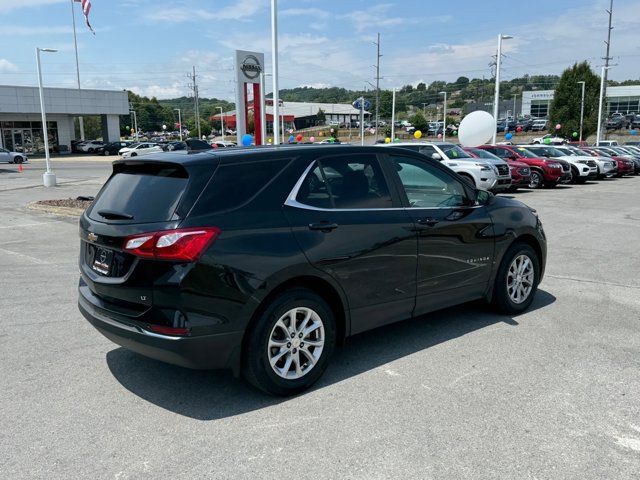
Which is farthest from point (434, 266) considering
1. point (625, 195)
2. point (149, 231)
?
point (625, 195)

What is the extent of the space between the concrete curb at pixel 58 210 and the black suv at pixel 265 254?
1080cm

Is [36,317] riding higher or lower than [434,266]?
lower

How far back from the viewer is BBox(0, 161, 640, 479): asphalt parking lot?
3.09 meters

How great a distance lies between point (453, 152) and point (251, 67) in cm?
882

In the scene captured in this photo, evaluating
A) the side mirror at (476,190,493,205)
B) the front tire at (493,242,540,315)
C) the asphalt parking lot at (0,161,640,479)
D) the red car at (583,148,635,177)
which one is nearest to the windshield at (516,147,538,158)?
the red car at (583,148,635,177)

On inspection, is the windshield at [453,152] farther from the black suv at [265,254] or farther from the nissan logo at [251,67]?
the black suv at [265,254]

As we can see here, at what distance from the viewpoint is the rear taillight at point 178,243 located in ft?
11.2

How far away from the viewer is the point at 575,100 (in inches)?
2430

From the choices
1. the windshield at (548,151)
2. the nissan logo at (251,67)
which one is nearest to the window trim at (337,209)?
the nissan logo at (251,67)

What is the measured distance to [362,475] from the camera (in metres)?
2.96

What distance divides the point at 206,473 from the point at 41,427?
4.24 feet

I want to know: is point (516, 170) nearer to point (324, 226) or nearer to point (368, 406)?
point (324, 226)

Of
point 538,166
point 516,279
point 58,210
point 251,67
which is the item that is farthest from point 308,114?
point 516,279

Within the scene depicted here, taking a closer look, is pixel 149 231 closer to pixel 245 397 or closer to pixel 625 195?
pixel 245 397
